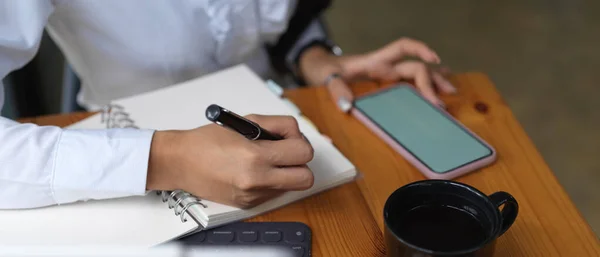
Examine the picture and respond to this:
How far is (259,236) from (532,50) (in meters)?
1.88

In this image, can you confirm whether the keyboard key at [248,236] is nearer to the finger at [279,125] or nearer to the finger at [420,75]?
the finger at [279,125]

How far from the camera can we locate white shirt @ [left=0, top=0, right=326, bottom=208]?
2.22 ft

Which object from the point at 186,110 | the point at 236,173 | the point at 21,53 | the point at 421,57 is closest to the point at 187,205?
the point at 236,173

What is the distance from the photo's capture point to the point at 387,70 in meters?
0.93

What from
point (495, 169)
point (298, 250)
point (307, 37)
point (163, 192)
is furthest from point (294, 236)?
point (307, 37)

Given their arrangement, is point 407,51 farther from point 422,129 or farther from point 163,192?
point 163,192

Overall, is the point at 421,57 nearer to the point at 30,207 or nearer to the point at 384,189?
the point at 384,189

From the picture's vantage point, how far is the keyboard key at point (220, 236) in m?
0.65

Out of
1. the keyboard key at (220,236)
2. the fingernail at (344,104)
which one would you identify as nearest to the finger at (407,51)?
the fingernail at (344,104)

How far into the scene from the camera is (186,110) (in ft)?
2.64

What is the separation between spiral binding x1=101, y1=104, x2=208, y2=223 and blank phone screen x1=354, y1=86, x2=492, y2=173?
0.25 meters

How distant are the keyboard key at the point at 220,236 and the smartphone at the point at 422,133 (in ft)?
0.72

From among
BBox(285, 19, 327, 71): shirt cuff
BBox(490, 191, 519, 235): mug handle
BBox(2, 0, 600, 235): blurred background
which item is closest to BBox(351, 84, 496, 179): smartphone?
BBox(490, 191, 519, 235): mug handle

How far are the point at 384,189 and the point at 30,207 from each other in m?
0.35
